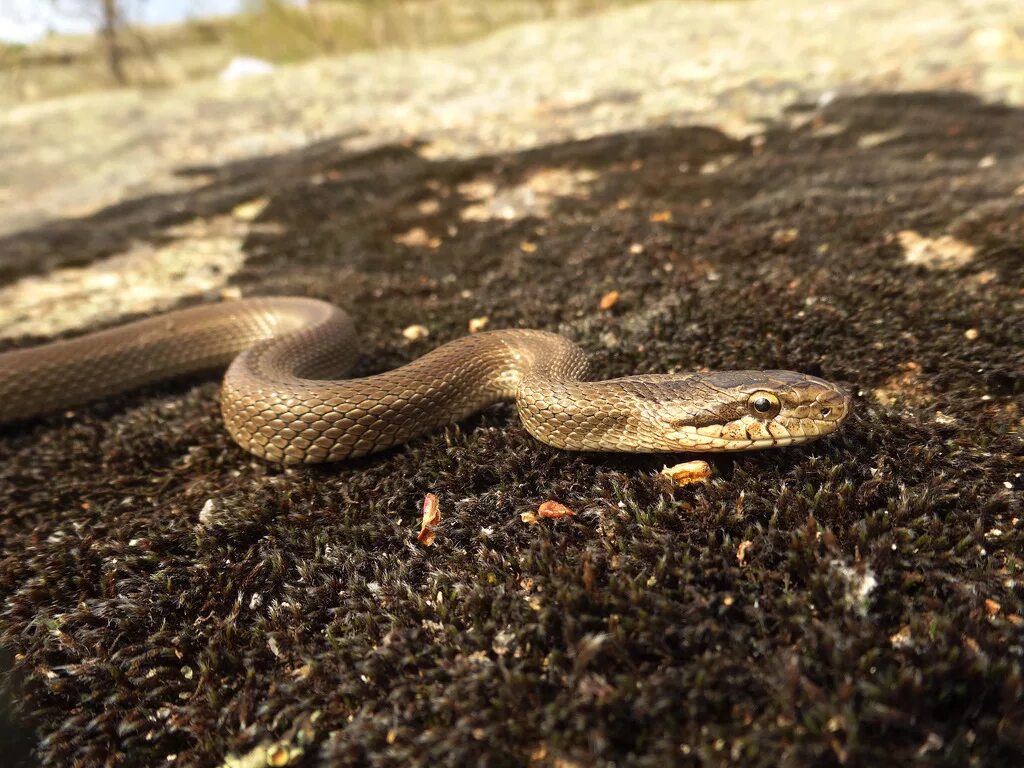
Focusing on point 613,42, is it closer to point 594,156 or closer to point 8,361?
point 594,156

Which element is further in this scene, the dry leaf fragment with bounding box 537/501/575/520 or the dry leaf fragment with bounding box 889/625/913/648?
the dry leaf fragment with bounding box 537/501/575/520

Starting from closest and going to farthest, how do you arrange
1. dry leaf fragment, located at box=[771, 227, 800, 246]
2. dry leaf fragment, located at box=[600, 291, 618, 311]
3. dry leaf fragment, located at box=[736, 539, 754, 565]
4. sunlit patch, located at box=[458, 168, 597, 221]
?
dry leaf fragment, located at box=[736, 539, 754, 565] < dry leaf fragment, located at box=[600, 291, 618, 311] < dry leaf fragment, located at box=[771, 227, 800, 246] < sunlit patch, located at box=[458, 168, 597, 221]

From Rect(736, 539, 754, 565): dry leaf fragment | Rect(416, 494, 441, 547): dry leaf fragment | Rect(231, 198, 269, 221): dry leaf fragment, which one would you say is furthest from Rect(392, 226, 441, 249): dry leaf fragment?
Rect(736, 539, 754, 565): dry leaf fragment

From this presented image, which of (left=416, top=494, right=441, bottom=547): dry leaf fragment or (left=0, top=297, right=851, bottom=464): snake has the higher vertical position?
(left=0, top=297, right=851, bottom=464): snake

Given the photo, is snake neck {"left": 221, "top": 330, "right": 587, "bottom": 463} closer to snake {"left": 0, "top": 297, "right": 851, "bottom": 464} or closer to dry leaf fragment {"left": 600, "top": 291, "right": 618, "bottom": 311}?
snake {"left": 0, "top": 297, "right": 851, "bottom": 464}

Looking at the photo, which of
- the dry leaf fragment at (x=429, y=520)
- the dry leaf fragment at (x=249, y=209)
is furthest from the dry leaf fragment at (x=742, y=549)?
the dry leaf fragment at (x=249, y=209)

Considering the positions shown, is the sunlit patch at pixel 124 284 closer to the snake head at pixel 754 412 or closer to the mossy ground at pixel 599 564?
the mossy ground at pixel 599 564
